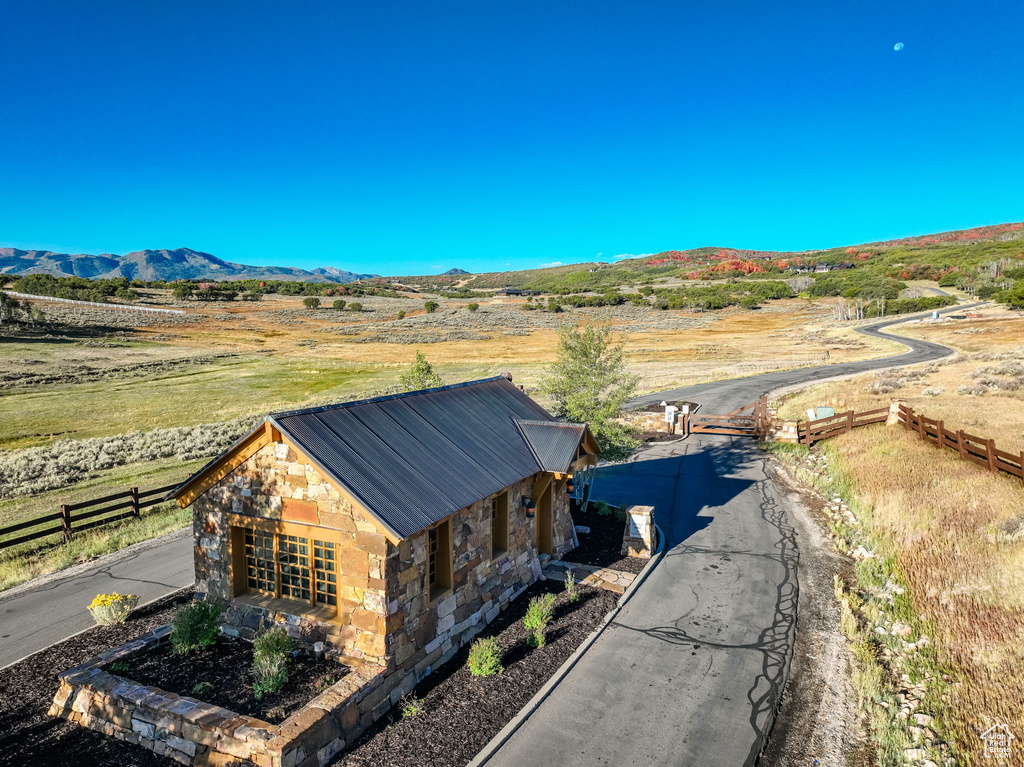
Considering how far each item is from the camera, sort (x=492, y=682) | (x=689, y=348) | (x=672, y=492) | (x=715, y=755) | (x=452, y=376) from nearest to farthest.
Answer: (x=715, y=755), (x=492, y=682), (x=672, y=492), (x=452, y=376), (x=689, y=348)

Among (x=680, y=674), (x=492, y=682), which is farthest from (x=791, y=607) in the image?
(x=492, y=682)

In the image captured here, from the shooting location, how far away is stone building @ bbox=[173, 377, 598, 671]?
9250 mm

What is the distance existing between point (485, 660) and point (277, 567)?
4.33 metres

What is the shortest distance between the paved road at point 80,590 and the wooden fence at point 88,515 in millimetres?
1794

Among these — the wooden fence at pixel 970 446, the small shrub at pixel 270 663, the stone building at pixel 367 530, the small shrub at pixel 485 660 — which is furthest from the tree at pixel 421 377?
the wooden fence at pixel 970 446

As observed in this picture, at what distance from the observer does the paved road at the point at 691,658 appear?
8.45 metres

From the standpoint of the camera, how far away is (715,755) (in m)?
8.24

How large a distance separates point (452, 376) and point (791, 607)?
39.7m

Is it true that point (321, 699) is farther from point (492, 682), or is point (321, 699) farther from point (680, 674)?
point (680, 674)

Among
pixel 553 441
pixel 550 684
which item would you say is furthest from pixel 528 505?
pixel 550 684

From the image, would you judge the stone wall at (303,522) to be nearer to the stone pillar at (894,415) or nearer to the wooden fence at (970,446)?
the wooden fence at (970,446)

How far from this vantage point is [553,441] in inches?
560

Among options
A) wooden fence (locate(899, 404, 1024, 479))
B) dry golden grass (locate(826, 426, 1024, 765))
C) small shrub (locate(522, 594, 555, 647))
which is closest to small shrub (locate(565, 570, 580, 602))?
small shrub (locate(522, 594, 555, 647))

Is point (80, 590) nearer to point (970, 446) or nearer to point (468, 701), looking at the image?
point (468, 701)
